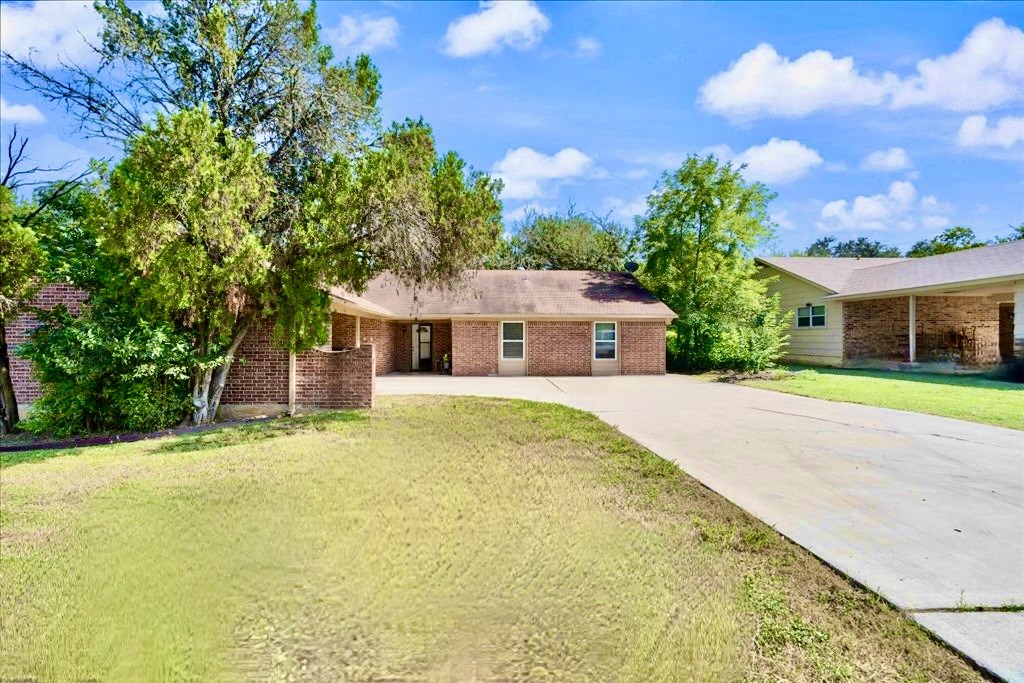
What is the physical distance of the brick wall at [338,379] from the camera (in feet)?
33.3

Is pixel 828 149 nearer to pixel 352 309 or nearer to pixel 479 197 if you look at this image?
pixel 479 197

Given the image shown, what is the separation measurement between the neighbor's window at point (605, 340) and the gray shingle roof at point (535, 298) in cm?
65

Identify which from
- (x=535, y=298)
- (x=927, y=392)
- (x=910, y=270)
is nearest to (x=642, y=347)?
(x=535, y=298)

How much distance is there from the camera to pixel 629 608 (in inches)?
105

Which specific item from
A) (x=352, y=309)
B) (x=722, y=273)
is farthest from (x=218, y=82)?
(x=722, y=273)

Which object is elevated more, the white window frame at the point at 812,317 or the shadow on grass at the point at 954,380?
the white window frame at the point at 812,317

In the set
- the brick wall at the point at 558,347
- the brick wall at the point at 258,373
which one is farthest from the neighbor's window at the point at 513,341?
the brick wall at the point at 258,373

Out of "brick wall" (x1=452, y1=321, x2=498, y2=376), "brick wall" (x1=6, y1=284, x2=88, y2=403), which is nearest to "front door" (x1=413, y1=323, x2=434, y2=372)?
"brick wall" (x1=452, y1=321, x2=498, y2=376)

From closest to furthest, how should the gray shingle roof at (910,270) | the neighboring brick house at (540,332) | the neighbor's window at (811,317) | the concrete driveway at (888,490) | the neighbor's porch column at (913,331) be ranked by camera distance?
the concrete driveway at (888,490), the gray shingle roof at (910,270), the neighbor's porch column at (913,331), the neighboring brick house at (540,332), the neighbor's window at (811,317)

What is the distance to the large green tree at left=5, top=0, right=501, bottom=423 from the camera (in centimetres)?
732

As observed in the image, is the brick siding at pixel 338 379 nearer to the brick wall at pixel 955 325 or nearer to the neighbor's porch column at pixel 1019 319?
the neighbor's porch column at pixel 1019 319

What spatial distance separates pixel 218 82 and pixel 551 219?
2634cm

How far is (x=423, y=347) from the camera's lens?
846 inches

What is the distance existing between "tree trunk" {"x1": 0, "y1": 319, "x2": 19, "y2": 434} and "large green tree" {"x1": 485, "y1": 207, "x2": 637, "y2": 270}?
22.9 metres
